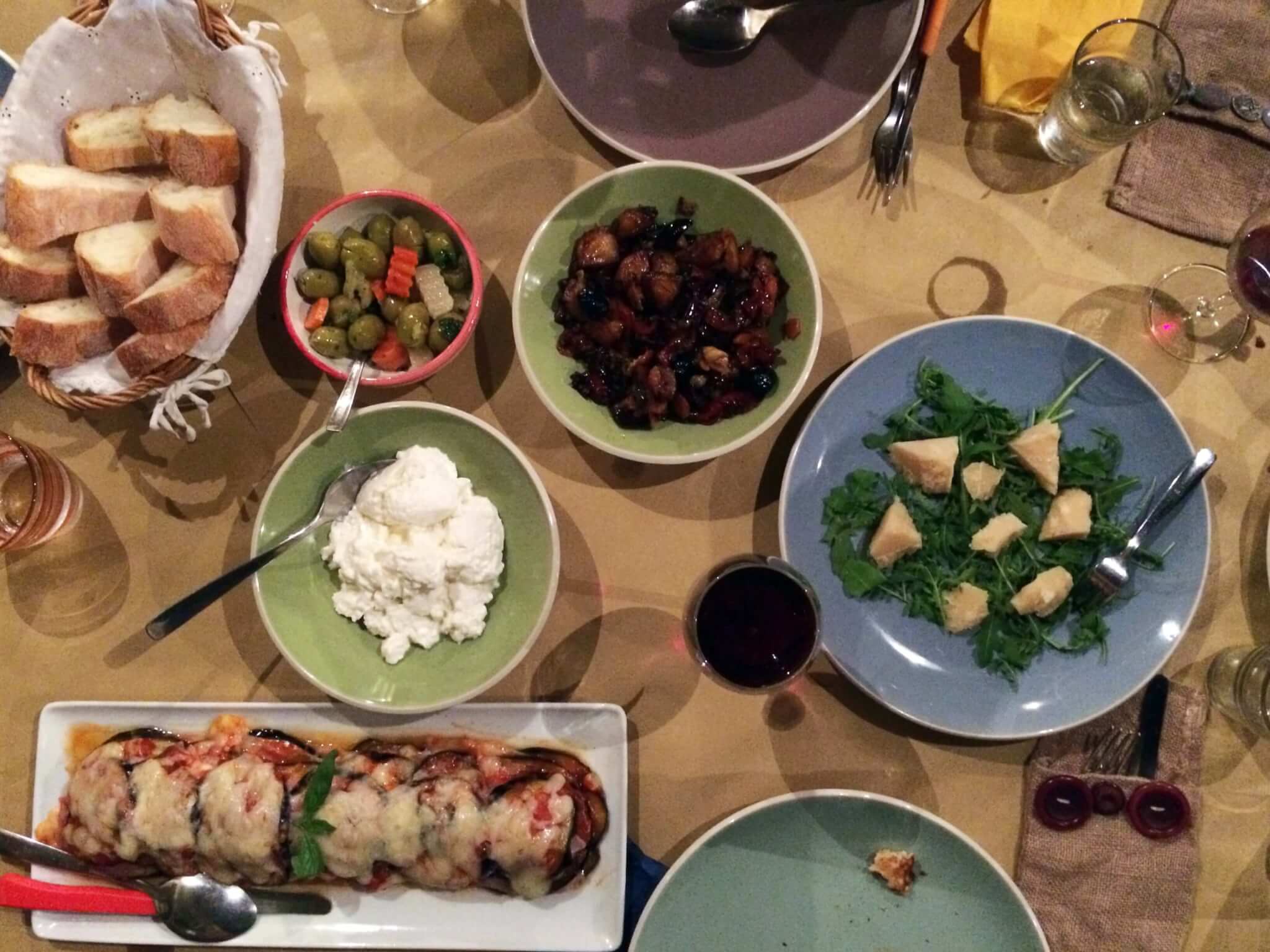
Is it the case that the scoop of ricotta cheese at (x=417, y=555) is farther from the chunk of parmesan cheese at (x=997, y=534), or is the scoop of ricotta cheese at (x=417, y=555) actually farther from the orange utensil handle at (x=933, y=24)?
the orange utensil handle at (x=933, y=24)

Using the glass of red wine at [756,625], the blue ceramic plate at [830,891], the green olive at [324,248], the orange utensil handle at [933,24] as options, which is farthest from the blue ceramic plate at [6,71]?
the blue ceramic plate at [830,891]

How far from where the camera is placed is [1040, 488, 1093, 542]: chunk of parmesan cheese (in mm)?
1792

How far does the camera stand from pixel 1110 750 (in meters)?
1.90

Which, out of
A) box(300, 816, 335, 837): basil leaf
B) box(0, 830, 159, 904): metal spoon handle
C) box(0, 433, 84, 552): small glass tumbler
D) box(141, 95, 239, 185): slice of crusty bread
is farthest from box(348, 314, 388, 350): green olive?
box(0, 830, 159, 904): metal spoon handle

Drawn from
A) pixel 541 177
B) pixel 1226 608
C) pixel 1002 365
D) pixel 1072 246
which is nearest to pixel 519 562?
pixel 541 177

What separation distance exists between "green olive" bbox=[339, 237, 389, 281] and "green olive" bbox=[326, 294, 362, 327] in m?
0.06

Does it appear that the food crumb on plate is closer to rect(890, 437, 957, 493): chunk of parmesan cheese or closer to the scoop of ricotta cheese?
rect(890, 437, 957, 493): chunk of parmesan cheese

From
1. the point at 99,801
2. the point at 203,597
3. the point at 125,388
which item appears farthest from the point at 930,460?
the point at 99,801

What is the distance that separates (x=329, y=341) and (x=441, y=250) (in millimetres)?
284

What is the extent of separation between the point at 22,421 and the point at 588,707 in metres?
1.36

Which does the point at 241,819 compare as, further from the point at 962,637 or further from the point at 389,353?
the point at 962,637

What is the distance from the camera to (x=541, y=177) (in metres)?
1.96

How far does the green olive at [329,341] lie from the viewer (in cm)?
177

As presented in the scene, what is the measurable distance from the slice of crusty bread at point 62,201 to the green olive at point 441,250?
0.54 meters
